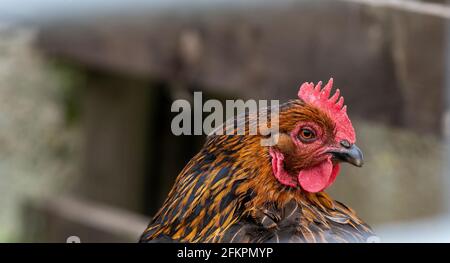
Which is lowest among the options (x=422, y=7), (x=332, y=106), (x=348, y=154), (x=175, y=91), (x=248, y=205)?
(x=248, y=205)

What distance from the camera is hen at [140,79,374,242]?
1834 mm

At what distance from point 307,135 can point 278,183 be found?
12 cm

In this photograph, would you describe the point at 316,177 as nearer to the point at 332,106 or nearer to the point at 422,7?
the point at 332,106

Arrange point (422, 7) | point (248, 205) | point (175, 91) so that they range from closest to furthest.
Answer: point (248, 205) → point (422, 7) → point (175, 91)

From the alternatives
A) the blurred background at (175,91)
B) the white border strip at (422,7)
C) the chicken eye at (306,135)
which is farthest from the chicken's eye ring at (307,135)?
the white border strip at (422,7)

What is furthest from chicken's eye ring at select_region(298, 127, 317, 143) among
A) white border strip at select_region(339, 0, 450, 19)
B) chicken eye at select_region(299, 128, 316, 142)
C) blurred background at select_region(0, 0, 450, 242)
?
white border strip at select_region(339, 0, 450, 19)

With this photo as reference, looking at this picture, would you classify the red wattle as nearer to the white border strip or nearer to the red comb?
the red comb

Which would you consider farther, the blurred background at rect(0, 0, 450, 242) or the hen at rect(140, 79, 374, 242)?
the blurred background at rect(0, 0, 450, 242)

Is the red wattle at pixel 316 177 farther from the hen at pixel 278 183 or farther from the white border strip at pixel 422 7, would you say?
the white border strip at pixel 422 7

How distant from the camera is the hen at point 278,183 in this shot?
1.83 metres

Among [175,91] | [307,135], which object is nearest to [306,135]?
[307,135]

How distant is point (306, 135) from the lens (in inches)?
73.8

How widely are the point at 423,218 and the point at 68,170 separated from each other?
2.62 metres
